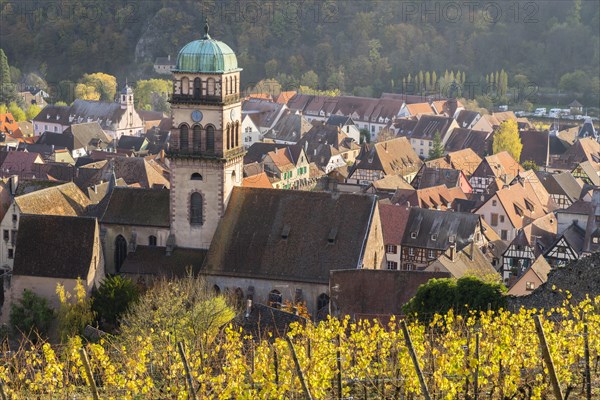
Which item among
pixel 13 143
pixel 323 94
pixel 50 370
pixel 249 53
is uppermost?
pixel 249 53

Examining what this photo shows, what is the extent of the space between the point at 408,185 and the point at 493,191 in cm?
761

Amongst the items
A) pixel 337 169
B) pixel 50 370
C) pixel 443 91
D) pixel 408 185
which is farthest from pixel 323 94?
pixel 50 370

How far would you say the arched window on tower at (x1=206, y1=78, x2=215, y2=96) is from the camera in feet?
181

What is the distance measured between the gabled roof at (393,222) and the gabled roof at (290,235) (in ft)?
58.9

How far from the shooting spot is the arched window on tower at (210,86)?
55312mm

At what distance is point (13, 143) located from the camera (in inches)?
4818

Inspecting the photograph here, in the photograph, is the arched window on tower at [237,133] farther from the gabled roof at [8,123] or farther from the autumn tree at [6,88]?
the autumn tree at [6,88]

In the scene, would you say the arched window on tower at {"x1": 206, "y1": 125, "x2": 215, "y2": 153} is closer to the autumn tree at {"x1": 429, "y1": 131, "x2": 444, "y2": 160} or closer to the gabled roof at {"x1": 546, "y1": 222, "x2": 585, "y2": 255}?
the gabled roof at {"x1": 546, "y1": 222, "x2": 585, "y2": 255}

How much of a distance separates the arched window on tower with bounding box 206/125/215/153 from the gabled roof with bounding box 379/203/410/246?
1961 centimetres

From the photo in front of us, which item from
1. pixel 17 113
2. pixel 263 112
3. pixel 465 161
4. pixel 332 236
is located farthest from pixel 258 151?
pixel 332 236

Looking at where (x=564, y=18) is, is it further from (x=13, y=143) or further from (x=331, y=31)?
(x=13, y=143)

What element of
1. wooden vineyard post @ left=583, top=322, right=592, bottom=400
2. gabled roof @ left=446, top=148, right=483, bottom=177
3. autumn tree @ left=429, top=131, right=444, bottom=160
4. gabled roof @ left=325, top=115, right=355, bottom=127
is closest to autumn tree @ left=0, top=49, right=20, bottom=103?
gabled roof @ left=325, top=115, right=355, bottom=127

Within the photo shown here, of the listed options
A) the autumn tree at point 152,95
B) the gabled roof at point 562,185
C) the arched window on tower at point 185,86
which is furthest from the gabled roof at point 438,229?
the autumn tree at point 152,95

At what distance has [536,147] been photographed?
117 metres
